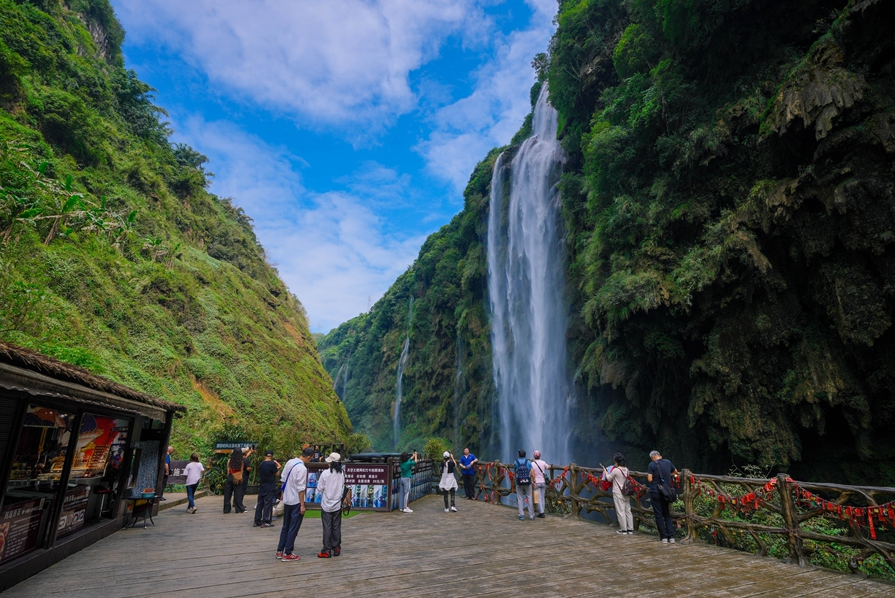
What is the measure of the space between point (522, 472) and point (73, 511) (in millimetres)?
8556

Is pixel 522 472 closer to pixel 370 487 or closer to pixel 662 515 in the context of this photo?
pixel 662 515

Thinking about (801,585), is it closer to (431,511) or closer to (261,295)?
(431,511)

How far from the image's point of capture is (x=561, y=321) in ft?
93.8

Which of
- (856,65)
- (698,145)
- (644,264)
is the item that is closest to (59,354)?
(644,264)

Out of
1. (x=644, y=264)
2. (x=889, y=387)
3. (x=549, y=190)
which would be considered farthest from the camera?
(x=549, y=190)

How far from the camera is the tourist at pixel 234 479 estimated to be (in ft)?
38.4

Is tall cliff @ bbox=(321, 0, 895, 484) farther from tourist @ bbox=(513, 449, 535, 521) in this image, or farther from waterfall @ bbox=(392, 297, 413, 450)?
waterfall @ bbox=(392, 297, 413, 450)

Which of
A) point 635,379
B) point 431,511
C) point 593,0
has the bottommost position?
point 431,511

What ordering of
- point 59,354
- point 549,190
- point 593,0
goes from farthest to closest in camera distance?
point 549,190 < point 593,0 < point 59,354

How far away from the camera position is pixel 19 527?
558 cm

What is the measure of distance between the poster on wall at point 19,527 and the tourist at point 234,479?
18.8 feet

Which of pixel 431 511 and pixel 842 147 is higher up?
pixel 842 147

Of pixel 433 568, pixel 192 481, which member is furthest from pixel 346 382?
pixel 433 568

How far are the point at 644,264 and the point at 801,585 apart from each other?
522 inches
